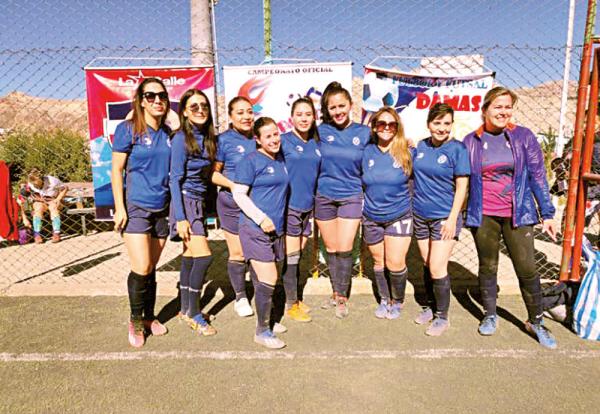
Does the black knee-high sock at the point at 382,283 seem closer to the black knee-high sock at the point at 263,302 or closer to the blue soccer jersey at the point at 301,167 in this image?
the blue soccer jersey at the point at 301,167

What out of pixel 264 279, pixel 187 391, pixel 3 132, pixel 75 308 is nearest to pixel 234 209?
pixel 264 279

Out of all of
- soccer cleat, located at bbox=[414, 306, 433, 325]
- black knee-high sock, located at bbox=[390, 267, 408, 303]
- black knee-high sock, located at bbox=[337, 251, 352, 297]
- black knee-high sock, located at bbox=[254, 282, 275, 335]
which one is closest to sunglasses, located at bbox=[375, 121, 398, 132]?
black knee-high sock, located at bbox=[337, 251, 352, 297]

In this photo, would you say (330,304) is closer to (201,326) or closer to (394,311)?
(394,311)

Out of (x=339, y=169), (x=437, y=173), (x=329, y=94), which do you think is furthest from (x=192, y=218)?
(x=437, y=173)

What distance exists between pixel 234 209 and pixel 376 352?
5.74ft

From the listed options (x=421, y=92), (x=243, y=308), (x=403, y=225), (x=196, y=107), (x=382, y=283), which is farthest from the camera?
(x=421, y=92)

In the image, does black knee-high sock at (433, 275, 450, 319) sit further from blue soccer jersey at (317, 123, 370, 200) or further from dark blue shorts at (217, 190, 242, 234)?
dark blue shorts at (217, 190, 242, 234)

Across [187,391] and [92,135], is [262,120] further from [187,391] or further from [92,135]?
→ [92,135]

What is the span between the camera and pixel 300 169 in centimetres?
352

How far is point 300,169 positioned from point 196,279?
53.2 inches

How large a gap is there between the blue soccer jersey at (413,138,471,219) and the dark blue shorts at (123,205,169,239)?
7.05 ft

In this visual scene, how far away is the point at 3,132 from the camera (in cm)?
1417

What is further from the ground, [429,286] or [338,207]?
[338,207]

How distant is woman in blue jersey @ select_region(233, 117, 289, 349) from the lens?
3.16 metres
